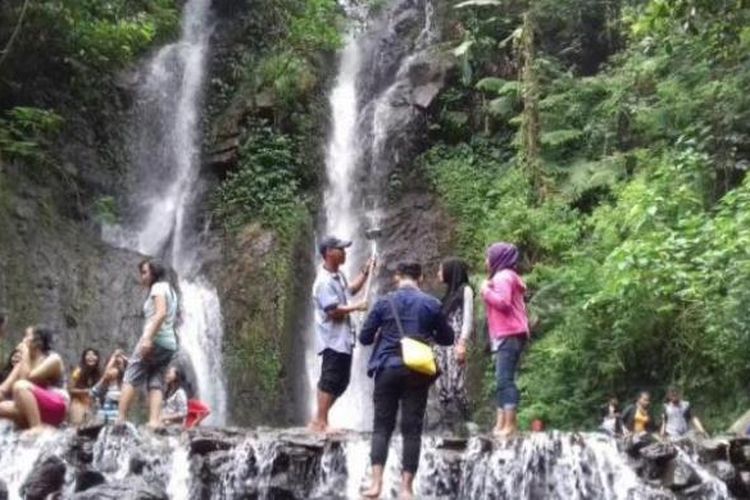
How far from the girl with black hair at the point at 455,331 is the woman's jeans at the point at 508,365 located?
30 cm

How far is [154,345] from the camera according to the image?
8789mm

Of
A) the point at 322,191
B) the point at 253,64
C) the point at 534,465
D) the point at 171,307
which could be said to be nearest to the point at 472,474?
the point at 534,465

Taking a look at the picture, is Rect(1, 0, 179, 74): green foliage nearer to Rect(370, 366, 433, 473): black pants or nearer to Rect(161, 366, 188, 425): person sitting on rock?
Rect(161, 366, 188, 425): person sitting on rock

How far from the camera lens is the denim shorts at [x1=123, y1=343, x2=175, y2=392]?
8.84 m

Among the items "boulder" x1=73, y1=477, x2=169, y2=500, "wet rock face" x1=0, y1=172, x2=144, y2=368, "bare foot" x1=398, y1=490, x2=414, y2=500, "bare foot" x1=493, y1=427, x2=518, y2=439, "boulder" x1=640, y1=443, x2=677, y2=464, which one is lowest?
"boulder" x1=73, y1=477, x2=169, y2=500

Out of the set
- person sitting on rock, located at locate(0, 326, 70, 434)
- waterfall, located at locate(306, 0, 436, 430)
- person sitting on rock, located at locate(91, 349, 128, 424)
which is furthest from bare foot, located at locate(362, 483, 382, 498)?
waterfall, located at locate(306, 0, 436, 430)

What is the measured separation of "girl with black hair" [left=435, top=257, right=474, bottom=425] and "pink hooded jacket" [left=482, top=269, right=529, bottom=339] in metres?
0.20

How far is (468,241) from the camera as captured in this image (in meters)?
17.2

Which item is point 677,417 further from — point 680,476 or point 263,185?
point 263,185

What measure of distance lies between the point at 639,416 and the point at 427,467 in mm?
4132

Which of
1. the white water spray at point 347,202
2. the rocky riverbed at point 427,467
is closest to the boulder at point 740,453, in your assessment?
the rocky riverbed at point 427,467

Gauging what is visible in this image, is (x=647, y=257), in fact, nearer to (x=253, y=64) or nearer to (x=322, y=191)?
(x=322, y=191)

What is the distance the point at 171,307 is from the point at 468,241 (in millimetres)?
8910

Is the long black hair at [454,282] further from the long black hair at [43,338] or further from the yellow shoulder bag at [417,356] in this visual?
the long black hair at [43,338]
